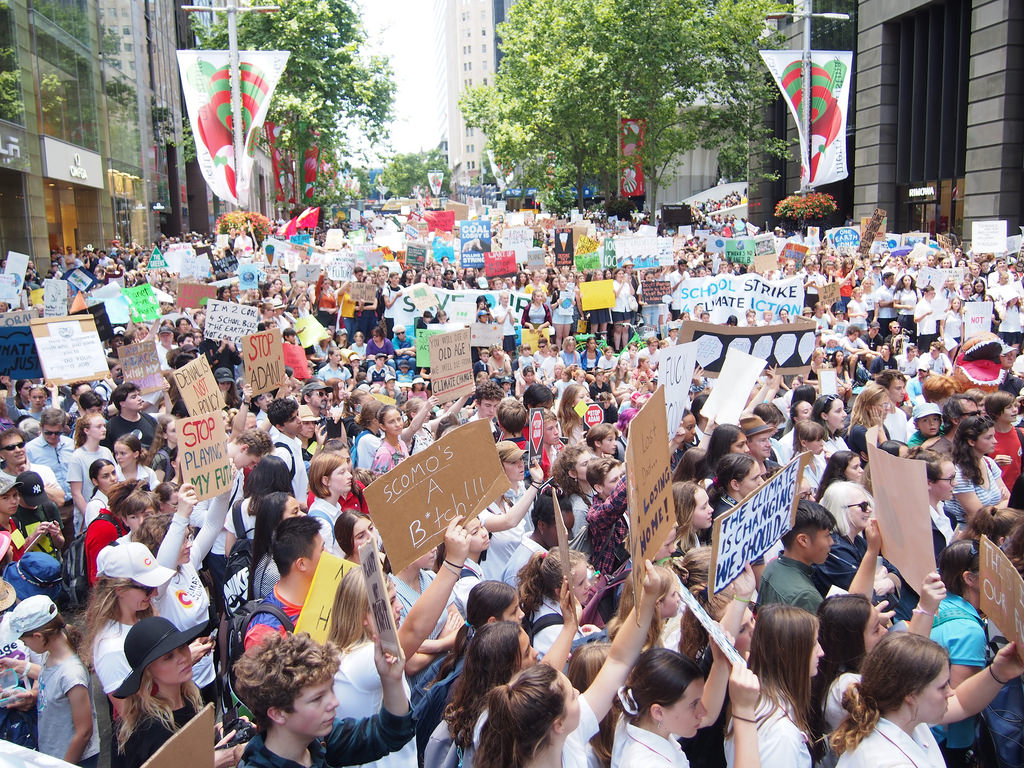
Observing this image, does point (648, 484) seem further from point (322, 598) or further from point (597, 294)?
point (597, 294)

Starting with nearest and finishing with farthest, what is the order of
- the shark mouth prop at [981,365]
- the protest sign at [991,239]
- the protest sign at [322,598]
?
the protest sign at [322,598], the shark mouth prop at [981,365], the protest sign at [991,239]

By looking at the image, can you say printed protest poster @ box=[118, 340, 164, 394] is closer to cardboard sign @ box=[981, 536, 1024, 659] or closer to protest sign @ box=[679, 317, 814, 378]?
protest sign @ box=[679, 317, 814, 378]

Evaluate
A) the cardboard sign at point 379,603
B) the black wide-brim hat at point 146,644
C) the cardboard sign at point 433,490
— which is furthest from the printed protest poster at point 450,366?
the cardboard sign at point 379,603

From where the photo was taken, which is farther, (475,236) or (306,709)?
(475,236)

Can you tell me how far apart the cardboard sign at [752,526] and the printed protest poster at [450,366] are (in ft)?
15.3

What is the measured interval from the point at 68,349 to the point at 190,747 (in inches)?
310

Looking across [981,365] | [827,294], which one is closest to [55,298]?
[981,365]

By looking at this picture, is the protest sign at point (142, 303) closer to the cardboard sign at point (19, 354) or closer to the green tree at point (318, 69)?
the cardboard sign at point (19, 354)

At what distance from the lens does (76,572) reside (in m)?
6.17

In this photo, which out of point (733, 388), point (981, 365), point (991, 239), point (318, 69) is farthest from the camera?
point (318, 69)

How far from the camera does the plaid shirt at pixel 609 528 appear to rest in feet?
17.4

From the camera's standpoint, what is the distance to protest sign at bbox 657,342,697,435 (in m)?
7.15

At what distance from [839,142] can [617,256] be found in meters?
7.87

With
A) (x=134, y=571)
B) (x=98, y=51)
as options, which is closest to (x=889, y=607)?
(x=134, y=571)
